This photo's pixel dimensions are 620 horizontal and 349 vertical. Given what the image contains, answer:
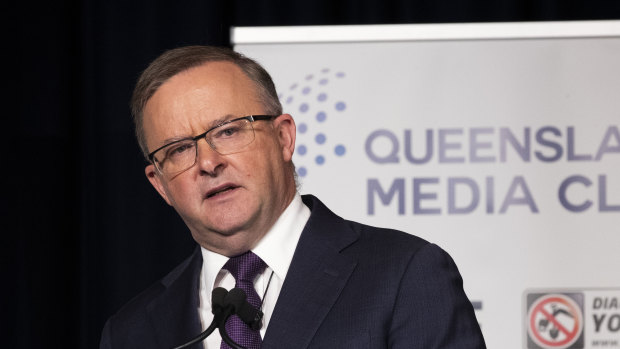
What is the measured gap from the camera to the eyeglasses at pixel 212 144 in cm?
145

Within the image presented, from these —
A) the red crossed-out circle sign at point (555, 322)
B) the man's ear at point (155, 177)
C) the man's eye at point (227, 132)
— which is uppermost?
the man's eye at point (227, 132)

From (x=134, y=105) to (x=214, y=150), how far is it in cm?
24

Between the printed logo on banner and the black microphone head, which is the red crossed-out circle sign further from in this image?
the black microphone head

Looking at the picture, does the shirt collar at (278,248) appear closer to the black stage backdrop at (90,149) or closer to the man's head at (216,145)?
the man's head at (216,145)

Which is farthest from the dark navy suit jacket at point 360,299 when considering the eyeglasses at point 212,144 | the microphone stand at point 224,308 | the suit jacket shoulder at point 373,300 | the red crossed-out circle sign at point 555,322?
the red crossed-out circle sign at point 555,322

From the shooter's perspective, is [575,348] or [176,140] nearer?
[176,140]

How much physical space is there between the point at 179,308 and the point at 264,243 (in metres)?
0.22

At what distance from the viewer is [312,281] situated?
145 cm

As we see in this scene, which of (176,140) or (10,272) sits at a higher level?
(176,140)

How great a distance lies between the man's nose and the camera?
1.42 m

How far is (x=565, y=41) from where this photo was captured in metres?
2.43

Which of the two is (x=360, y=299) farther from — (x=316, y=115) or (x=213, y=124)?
(x=316, y=115)

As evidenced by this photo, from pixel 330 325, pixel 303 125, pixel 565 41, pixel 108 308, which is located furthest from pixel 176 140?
pixel 108 308

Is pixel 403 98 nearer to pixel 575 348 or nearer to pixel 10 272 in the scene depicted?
pixel 575 348
